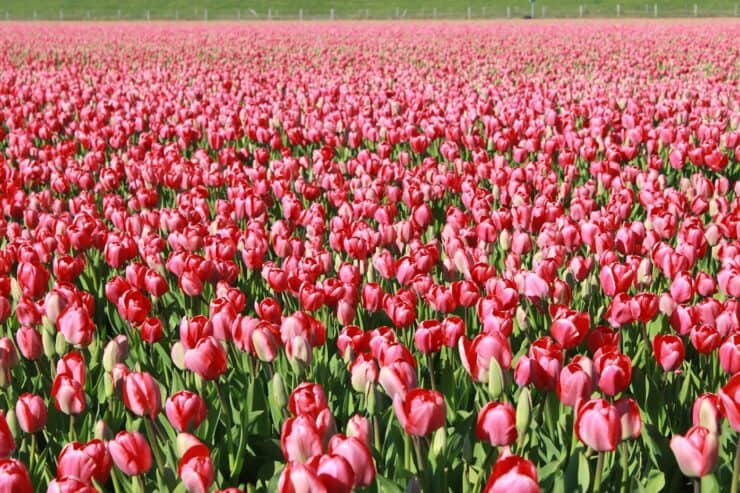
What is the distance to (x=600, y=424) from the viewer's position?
6.26ft

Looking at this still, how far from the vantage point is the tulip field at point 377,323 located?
2062 millimetres

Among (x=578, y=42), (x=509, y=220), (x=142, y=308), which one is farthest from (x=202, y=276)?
(x=578, y=42)

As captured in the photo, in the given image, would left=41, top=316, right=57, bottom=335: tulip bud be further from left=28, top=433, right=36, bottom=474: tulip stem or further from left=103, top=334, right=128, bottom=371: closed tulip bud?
left=28, top=433, right=36, bottom=474: tulip stem

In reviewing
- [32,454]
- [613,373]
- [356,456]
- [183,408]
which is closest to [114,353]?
[32,454]

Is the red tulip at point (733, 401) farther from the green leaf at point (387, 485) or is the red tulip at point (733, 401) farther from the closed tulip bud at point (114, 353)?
the closed tulip bud at point (114, 353)

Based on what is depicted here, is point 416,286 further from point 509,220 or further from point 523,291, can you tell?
point 509,220

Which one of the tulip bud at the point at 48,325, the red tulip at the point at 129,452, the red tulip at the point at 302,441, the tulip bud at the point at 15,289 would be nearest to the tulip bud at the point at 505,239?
the tulip bud at the point at 48,325

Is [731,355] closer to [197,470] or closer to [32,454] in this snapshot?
[197,470]

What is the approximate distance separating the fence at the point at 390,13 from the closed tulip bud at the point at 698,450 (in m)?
56.7

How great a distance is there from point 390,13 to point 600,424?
6070 centimetres

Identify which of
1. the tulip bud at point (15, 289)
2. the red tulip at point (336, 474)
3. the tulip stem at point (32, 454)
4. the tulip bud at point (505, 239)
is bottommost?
the tulip stem at point (32, 454)

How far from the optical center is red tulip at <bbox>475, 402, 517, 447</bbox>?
6.54 feet

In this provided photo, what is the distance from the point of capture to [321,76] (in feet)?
51.8

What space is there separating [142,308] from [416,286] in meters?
1.11
